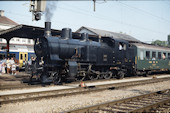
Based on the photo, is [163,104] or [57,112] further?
[163,104]

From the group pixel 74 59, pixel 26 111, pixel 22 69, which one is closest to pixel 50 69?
pixel 74 59

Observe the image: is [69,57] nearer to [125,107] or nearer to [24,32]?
[125,107]

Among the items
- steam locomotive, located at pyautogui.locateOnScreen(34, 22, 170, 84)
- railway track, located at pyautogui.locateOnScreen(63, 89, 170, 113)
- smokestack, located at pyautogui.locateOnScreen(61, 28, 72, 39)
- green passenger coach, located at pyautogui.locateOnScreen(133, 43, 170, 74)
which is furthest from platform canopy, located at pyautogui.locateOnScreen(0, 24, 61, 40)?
railway track, located at pyautogui.locateOnScreen(63, 89, 170, 113)

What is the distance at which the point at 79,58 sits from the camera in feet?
46.9

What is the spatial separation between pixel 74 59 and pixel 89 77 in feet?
9.27

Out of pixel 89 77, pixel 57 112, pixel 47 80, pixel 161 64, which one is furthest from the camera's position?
pixel 161 64

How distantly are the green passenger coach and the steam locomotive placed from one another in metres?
0.78

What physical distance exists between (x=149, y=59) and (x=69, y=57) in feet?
37.4

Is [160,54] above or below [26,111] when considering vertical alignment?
above

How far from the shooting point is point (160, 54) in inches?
928

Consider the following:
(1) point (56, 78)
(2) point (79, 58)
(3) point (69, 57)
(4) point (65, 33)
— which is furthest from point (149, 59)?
(1) point (56, 78)

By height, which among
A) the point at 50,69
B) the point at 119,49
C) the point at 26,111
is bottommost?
the point at 26,111

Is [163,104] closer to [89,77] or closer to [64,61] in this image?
[64,61]

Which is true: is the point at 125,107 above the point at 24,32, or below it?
below
